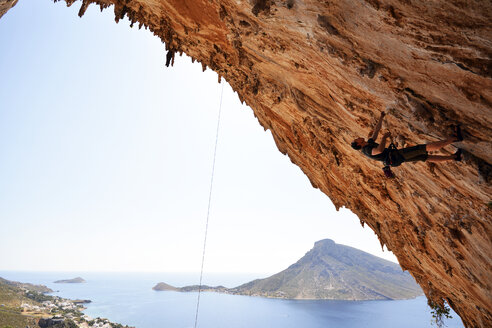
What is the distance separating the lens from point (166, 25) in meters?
10.1

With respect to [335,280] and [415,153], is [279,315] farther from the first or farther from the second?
[415,153]

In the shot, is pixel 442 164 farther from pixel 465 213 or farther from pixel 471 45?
pixel 471 45

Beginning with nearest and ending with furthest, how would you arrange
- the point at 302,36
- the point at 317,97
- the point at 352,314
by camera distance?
the point at 302,36
the point at 317,97
the point at 352,314

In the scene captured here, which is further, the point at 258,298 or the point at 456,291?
the point at 258,298

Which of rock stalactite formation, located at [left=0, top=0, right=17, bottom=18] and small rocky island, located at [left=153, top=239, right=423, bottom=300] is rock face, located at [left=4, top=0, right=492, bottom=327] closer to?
rock stalactite formation, located at [left=0, top=0, right=17, bottom=18]

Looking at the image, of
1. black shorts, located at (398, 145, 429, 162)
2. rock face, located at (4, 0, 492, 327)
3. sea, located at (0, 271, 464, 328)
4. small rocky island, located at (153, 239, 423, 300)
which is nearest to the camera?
rock face, located at (4, 0, 492, 327)

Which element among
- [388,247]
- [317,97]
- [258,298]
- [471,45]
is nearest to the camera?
[471,45]

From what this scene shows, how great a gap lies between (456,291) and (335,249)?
18696 cm

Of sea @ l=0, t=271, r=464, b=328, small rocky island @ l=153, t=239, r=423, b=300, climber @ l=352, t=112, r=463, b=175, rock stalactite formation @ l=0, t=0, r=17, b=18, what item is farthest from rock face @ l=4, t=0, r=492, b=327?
small rocky island @ l=153, t=239, r=423, b=300

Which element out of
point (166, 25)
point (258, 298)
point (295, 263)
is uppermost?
point (166, 25)

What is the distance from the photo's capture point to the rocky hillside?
12750 centimetres

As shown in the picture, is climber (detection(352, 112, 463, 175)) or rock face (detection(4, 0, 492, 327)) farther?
climber (detection(352, 112, 463, 175))

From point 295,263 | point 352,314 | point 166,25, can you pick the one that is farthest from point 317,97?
point 295,263

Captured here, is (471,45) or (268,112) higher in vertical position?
(268,112)
